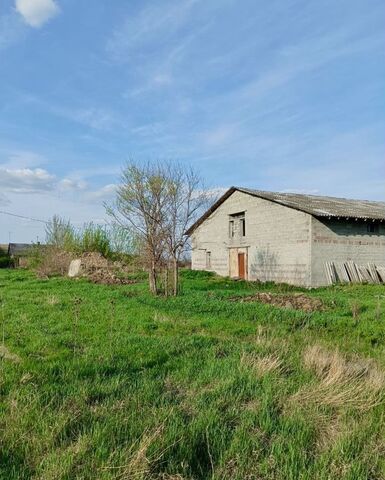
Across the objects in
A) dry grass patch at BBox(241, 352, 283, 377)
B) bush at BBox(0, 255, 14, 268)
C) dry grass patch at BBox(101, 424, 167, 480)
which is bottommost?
dry grass patch at BBox(101, 424, 167, 480)

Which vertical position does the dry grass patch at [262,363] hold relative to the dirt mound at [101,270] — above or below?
below

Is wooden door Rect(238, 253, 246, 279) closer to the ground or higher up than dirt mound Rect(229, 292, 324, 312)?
higher up

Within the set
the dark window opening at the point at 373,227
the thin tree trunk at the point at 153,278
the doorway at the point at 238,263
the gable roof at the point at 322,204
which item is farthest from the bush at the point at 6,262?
the dark window opening at the point at 373,227

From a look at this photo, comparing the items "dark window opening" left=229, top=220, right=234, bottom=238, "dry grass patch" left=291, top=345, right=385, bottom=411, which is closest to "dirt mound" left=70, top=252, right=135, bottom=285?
"dark window opening" left=229, top=220, right=234, bottom=238

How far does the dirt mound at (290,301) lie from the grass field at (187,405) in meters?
3.31

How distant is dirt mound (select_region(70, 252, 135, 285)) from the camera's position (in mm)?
21844

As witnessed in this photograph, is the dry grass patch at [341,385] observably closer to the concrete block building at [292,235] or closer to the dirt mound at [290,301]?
the dirt mound at [290,301]

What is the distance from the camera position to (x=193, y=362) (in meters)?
6.20

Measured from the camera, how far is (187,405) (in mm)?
4621

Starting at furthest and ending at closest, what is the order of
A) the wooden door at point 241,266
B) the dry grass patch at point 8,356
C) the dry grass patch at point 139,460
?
1. the wooden door at point 241,266
2. the dry grass patch at point 8,356
3. the dry grass patch at point 139,460

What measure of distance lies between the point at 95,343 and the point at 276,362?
3.19m

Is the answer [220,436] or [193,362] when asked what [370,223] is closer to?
[193,362]

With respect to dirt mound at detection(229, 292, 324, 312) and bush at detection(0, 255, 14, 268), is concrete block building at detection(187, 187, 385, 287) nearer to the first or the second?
dirt mound at detection(229, 292, 324, 312)

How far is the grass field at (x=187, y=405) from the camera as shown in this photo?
11.5 ft
